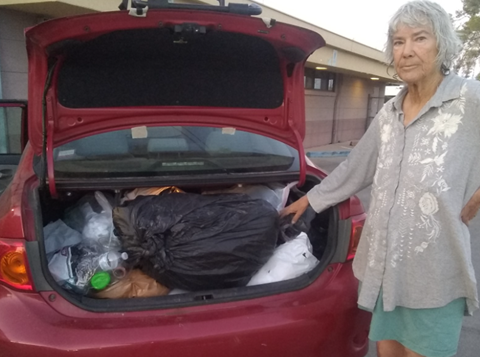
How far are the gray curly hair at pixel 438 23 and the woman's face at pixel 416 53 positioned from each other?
0.06 ft

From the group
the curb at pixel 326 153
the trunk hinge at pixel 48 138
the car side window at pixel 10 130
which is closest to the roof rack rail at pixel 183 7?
the trunk hinge at pixel 48 138

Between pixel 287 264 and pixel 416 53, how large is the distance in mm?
1125

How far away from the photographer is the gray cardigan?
1580 millimetres

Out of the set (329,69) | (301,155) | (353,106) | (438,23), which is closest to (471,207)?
(438,23)

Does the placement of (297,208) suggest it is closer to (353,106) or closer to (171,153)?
(171,153)

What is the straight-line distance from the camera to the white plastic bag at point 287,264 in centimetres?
211

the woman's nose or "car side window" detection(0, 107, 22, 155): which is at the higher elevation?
the woman's nose

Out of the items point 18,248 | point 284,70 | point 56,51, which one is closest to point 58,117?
point 56,51

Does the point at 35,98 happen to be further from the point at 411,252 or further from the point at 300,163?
the point at 411,252

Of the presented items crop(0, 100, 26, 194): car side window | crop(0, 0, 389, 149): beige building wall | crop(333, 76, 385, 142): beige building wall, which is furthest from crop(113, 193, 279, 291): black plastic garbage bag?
crop(333, 76, 385, 142): beige building wall

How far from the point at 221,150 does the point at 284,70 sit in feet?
1.93

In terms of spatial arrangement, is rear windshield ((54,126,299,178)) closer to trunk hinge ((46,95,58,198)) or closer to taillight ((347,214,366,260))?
trunk hinge ((46,95,58,198))

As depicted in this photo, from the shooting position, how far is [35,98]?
82.7 inches

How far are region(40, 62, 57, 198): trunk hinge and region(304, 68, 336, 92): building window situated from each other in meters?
11.7
